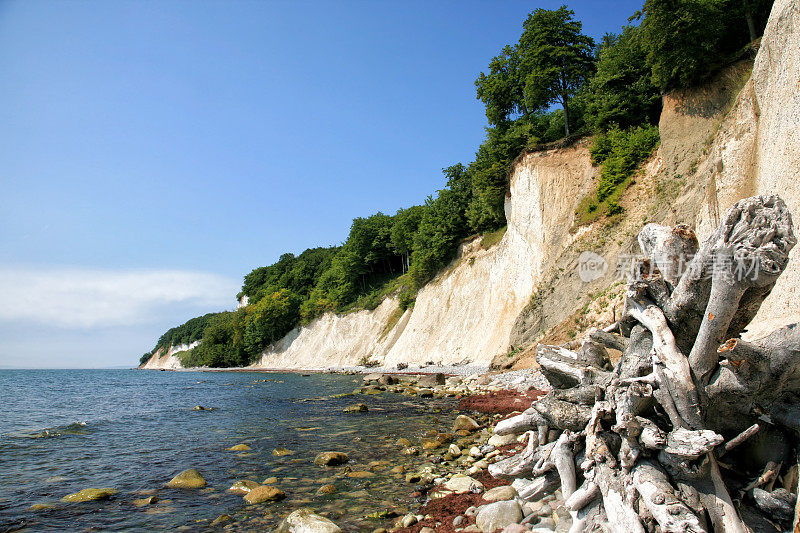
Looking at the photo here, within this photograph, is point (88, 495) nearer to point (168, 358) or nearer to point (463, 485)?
point (463, 485)

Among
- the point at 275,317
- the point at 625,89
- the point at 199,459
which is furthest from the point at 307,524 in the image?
the point at 275,317

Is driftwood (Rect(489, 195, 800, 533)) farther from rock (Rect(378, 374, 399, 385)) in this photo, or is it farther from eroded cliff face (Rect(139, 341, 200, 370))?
eroded cliff face (Rect(139, 341, 200, 370))

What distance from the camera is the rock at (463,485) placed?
7578 mm

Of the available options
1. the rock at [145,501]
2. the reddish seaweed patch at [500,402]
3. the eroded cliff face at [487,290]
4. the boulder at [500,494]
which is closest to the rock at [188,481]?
the rock at [145,501]

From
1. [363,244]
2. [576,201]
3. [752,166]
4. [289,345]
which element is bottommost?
[289,345]

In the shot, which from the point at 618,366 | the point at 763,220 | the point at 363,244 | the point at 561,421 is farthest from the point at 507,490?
the point at 363,244

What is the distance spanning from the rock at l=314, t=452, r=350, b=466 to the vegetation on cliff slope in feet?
72.0

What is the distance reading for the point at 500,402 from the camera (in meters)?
15.7

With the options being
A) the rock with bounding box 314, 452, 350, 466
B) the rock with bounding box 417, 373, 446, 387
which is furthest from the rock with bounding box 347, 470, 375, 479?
the rock with bounding box 417, 373, 446, 387

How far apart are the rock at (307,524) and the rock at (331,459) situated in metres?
3.47

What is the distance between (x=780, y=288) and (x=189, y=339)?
130 m

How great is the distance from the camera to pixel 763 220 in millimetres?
3965

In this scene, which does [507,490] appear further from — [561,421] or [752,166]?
[752,166]

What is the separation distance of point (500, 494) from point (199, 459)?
28.9ft
